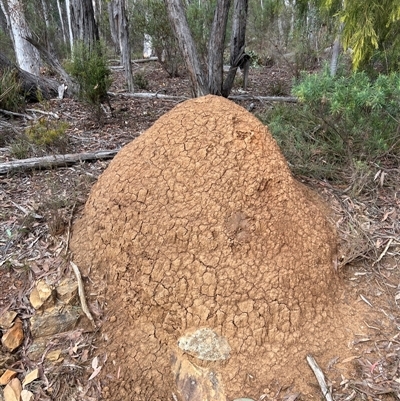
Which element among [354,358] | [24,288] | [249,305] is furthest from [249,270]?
[24,288]

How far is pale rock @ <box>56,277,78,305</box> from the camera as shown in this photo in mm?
2150

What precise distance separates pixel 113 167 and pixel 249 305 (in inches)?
51.3

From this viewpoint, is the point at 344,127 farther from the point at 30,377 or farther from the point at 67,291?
the point at 30,377

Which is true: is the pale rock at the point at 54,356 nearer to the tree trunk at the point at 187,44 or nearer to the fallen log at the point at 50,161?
the fallen log at the point at 50,161

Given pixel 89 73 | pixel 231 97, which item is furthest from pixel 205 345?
pixel 231 97

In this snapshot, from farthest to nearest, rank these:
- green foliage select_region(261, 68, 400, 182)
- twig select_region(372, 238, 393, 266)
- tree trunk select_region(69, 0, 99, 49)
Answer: tree trunk select_region(69, 0, 99, 49) < green foliage select_region(261, 68, 400, 182) < twig select_region(372, 238, 393, 266)

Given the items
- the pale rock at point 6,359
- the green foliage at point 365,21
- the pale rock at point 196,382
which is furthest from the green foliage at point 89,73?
the pale rock at point 196,382

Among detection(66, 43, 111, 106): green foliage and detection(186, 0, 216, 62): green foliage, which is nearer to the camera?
detection(66, 43, 111, 106): green foliage

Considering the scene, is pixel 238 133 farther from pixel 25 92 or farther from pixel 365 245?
pixel 25 92

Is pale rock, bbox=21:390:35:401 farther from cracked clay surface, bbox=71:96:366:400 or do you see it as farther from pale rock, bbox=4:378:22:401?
cracked clay surface, bbox=71:96:366:400

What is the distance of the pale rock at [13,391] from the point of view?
72.5 inches

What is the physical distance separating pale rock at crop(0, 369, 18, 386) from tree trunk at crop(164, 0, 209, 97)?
3609mm

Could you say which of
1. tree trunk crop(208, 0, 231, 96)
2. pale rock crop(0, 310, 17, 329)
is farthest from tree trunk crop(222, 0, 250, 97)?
pale rock crop(0, 310, 17, 329)

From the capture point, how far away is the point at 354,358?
1.87 meters
